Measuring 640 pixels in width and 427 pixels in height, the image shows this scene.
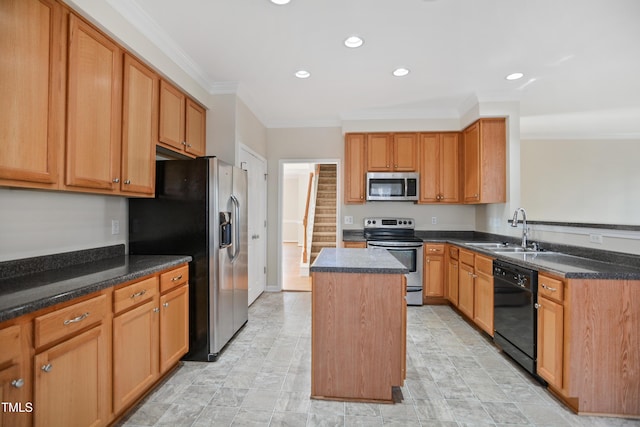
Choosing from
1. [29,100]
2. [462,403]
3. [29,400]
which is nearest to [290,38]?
[29,100]

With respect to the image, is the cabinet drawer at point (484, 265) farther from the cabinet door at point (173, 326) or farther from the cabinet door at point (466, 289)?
the cabinet door at point (173, 326)

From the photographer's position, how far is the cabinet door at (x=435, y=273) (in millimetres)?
4133

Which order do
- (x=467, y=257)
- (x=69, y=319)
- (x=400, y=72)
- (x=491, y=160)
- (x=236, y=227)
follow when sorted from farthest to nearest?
(x=491, y=160) < (x=467, y=257) < (x=400, y=72) < (x=236, y=227) < (x=69, y=319)

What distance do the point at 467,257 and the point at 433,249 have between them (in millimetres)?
655

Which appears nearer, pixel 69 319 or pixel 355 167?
pixel 69 319

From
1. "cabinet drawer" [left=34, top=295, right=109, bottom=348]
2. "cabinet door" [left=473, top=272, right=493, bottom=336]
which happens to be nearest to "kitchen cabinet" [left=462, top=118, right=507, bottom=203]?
"cabinet door" [left=473, top=272, right=493, bottom=336]

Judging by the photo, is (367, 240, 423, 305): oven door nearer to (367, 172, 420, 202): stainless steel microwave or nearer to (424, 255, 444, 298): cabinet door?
(424, 255, 444, 298): cabinet door

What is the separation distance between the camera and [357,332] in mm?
2014

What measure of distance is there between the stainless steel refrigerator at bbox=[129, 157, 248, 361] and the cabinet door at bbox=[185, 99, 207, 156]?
1.90 feet

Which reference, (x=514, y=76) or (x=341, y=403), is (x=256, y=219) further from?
(x=514, y=76)

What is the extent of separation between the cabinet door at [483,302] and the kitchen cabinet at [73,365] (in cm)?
309

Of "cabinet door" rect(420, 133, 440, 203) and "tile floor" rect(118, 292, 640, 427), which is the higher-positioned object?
"cabinet door" rect(420, 133, 440, 203)

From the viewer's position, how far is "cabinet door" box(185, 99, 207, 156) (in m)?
3.07

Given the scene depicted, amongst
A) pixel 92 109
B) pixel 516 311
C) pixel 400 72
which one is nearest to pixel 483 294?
pixel 516 311
